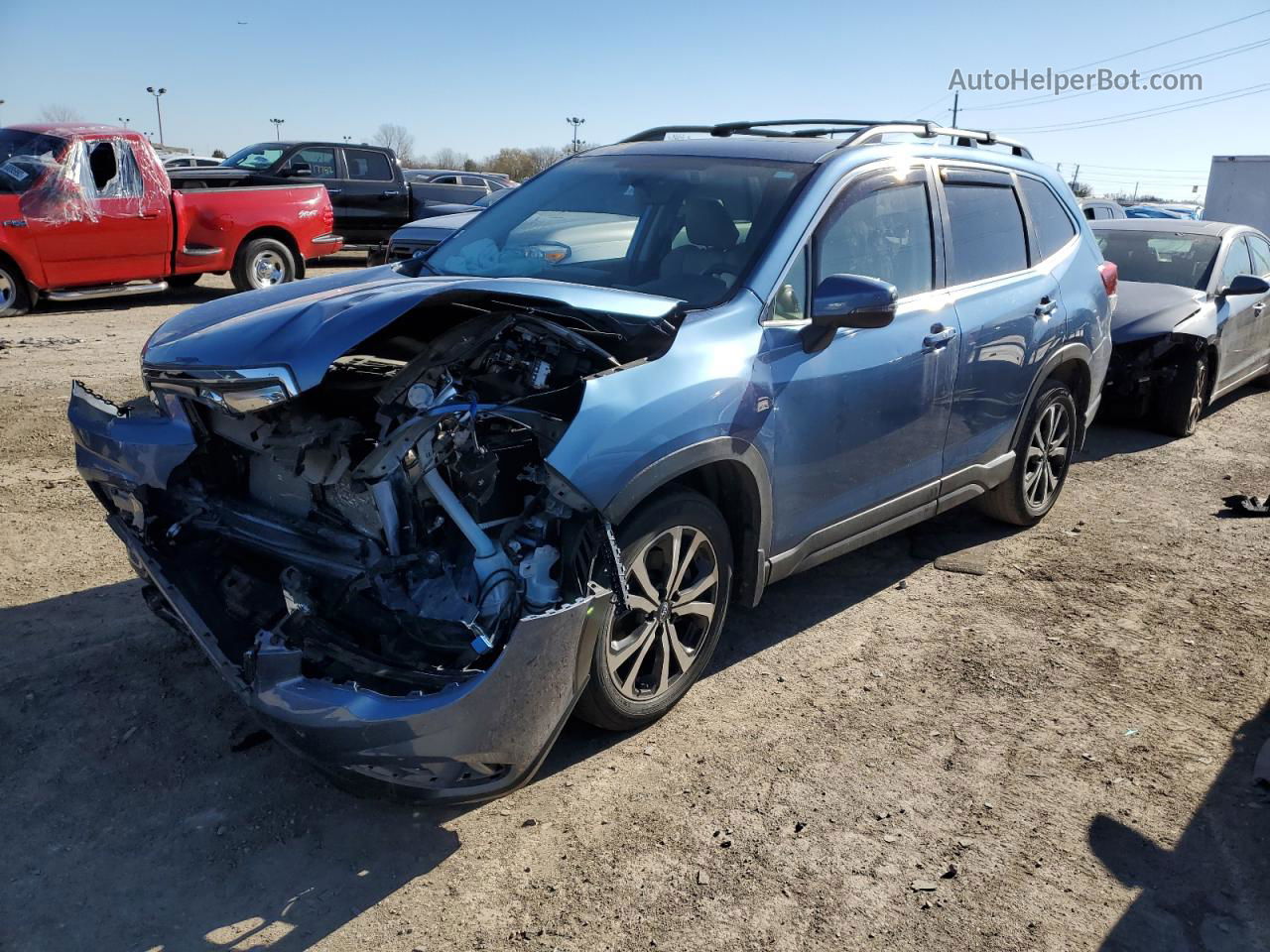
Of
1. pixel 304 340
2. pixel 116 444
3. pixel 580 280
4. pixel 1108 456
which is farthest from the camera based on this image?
pixel 1108 456

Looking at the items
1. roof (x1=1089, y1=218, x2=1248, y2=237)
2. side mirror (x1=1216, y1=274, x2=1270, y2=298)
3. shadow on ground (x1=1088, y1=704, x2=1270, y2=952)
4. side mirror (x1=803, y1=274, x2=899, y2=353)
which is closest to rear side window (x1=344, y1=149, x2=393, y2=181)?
roof (x1=1089, y1=218, x2=1248, y2=237)

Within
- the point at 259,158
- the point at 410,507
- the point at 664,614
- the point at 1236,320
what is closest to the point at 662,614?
the point at 664,614

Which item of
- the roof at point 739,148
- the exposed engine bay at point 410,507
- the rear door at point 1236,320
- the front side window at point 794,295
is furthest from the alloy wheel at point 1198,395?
the exposed engine bay at point 410,507

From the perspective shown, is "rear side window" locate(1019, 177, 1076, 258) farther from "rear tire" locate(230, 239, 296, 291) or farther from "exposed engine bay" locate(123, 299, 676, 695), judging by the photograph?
"rear tire" locate(230, 239, 296, 291)

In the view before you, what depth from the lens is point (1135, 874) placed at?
2998 millimetres

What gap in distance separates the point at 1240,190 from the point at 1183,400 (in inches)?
674

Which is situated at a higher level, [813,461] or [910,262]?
[910,262]

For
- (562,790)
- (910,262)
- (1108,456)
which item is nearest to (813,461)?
(910,262)

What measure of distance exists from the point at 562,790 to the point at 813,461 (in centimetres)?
152

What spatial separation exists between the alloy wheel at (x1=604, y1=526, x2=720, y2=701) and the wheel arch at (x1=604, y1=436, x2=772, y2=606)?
18cm

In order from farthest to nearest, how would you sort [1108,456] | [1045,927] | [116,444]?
[1108,456] → [116,444] → [1045,927]

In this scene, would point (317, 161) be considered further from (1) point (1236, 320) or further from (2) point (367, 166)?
(1) point (1236, 320)

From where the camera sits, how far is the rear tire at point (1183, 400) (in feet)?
25.8

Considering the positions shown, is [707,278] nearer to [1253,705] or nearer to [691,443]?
[691,443]
